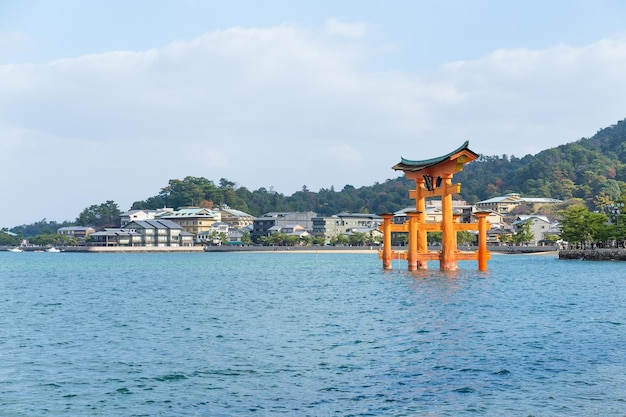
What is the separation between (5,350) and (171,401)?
9.30 meters

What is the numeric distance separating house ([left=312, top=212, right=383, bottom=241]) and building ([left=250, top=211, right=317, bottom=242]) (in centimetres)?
425

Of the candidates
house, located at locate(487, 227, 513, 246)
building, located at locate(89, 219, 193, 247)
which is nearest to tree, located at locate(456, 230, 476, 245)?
house, located at locate(487, 227, 513, 246)

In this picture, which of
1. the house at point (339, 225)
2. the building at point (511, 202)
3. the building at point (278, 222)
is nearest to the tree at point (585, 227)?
the house at point (339, 225)

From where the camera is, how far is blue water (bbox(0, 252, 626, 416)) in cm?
1557

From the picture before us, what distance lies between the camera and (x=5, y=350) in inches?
892

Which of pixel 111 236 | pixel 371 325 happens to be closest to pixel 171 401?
pixel 371 325

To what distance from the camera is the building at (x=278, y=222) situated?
529 ft

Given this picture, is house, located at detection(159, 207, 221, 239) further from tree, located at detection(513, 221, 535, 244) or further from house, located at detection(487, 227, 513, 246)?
tree, located at detection(513, 221, 535, 244)

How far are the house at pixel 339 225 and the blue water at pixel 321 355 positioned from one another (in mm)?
117855

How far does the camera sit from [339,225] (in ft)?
525

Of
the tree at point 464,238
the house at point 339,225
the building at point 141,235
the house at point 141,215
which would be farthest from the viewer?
the house at point 141,215

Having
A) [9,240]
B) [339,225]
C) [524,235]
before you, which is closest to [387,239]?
[524,235]

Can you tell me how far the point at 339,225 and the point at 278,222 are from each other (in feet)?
42.8

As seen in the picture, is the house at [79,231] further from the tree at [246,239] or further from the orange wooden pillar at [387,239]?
the orange wooden pillar at [387,239]
